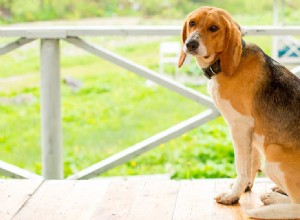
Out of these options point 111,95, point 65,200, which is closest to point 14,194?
point 65,200

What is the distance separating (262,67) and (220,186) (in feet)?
2.05

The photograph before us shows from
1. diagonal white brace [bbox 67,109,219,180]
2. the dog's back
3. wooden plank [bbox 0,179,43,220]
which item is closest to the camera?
the dog's back

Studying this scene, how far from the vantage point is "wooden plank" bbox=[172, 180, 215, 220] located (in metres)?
2.68

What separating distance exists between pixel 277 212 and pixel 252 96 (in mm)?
430

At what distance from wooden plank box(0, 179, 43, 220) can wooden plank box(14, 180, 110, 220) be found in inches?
1.1

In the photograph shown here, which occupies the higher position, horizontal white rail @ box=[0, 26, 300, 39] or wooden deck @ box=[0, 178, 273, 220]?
horizontal white rail @ box=[0, 26, 300, 39]

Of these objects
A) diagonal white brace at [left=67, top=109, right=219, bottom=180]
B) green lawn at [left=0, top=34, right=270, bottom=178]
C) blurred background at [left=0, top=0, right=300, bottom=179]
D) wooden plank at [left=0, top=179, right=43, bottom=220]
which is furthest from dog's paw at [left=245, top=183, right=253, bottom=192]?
blurred background at [left=0, top=0, right=300, bottom=179]

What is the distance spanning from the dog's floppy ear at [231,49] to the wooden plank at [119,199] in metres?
0.65

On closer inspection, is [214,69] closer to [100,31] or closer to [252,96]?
[252,96]

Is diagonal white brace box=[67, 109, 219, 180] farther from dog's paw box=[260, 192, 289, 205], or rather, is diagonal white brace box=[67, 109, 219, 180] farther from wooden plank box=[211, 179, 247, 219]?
Answer: dog's paw box=[260, 192, 289, 205]

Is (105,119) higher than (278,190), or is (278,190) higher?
(278,190)

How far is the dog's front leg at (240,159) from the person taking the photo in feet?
8.70

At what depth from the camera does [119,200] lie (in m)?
2.84

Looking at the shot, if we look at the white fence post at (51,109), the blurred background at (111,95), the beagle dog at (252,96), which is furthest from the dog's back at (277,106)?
the blurred background at (111,95)
